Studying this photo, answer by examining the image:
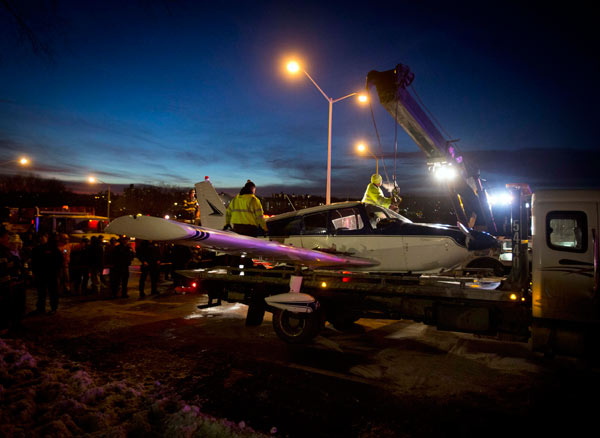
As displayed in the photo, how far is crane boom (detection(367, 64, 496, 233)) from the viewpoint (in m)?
7.94

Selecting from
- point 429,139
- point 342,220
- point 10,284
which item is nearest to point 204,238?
point 342,220

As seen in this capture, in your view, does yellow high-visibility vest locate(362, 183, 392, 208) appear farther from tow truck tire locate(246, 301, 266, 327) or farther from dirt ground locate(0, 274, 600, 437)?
tow truck tire locate(246, 301, 266, 327)

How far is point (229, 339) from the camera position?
654cm

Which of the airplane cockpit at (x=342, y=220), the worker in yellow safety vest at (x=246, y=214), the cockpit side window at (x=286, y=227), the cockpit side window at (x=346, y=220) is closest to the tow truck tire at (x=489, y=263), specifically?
the airplane cockpit at (x=342, y=220)

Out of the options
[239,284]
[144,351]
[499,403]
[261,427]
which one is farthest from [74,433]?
[499,403]

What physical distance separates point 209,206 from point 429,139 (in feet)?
19.8

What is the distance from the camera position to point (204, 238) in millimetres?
4566

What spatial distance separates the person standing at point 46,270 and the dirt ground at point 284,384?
1.26m

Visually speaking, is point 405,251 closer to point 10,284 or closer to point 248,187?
point 248,187

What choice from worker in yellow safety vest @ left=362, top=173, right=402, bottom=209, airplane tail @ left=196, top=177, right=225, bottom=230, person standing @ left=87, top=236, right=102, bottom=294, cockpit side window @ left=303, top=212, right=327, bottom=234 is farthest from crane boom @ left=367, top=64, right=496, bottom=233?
person standing @ left=87, top=236, right=102, bottom=294

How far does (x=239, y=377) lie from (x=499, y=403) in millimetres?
3156

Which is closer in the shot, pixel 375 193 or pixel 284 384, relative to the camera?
pixel 284 384

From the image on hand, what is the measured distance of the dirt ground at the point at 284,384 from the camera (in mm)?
3600

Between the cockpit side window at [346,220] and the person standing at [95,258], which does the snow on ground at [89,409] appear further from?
the person standing at [95,258]
